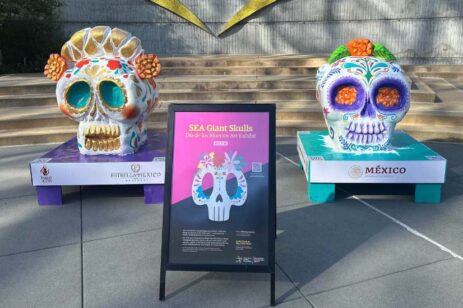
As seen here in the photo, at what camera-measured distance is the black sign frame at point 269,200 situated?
2.86 m

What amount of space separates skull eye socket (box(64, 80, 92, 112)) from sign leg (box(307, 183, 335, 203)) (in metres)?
2.50

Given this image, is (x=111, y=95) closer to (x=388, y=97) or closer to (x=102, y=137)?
(x=102, y=137)

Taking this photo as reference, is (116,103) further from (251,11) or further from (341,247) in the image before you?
(251,11)

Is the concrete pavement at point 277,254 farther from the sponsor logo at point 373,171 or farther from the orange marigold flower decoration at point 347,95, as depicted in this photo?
the orange marigold flower decoration at point 347,95

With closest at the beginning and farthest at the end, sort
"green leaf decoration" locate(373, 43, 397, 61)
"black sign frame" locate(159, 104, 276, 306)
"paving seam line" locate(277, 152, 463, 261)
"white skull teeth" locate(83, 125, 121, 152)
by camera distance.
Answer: "black sign frame" locate(159, 104, 276, 306) → "paving seam line" locate(277, 152, 463, 261) → "white skull teeth" locate(83, 125, 121, 152) → "green leaf decoration" locate(373, 43, 397, 61)

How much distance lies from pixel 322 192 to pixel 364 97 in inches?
42.6

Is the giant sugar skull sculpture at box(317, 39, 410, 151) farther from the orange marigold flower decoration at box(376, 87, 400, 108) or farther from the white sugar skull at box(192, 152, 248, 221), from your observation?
the white sugar skull at box(192, 152, 248, 221)

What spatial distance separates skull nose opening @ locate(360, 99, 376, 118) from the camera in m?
4.58

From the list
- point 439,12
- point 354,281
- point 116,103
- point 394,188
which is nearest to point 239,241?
point 354,281

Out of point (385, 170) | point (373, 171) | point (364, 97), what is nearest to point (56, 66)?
point (364, 97)

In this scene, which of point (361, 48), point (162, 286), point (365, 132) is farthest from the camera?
point (361, 48)

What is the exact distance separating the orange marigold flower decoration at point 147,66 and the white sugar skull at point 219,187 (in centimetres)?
189

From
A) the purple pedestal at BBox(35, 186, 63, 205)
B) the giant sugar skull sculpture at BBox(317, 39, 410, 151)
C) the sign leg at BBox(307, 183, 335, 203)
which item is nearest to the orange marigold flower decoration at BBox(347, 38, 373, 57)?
the giant sugar skull sculpture at BBox(317, 39, 410, 151)

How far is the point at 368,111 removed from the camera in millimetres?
4621
